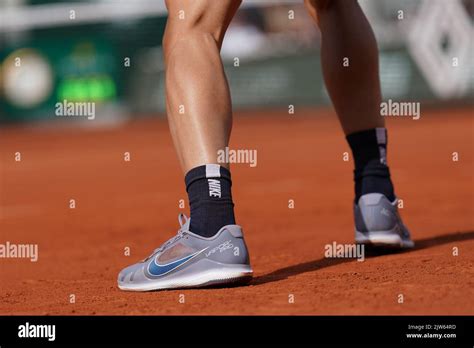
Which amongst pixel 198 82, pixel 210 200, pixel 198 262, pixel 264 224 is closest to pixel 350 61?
pixel 198 82

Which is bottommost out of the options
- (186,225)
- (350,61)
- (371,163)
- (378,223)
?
(186,225)

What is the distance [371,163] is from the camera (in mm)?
4164

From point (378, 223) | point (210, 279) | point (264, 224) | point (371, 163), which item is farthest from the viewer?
point (264, 224)

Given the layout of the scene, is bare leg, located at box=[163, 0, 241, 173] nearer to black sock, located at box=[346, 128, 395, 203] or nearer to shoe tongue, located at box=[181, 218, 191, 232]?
shoe tongue, located at box=[181, 218, 191, 232]

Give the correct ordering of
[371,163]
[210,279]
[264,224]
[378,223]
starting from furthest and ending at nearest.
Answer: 1. [264,224]
2. [371,163]
3. [378,223]
4. [210,279]

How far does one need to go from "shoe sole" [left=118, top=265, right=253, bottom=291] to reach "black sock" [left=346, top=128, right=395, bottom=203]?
101cm

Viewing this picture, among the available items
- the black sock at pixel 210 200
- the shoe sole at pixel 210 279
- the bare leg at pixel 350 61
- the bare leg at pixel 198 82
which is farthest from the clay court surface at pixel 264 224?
the bare leg at pixel 350 61

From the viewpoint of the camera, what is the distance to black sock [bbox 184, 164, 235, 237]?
3297 millimetres

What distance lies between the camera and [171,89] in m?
3.43

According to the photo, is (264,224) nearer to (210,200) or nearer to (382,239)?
(382,239)

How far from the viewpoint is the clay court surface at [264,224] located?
3078 mm

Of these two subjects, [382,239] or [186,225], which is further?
[382,239]

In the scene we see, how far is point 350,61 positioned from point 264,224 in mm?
1914

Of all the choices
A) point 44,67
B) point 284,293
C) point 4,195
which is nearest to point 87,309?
point 284,293
